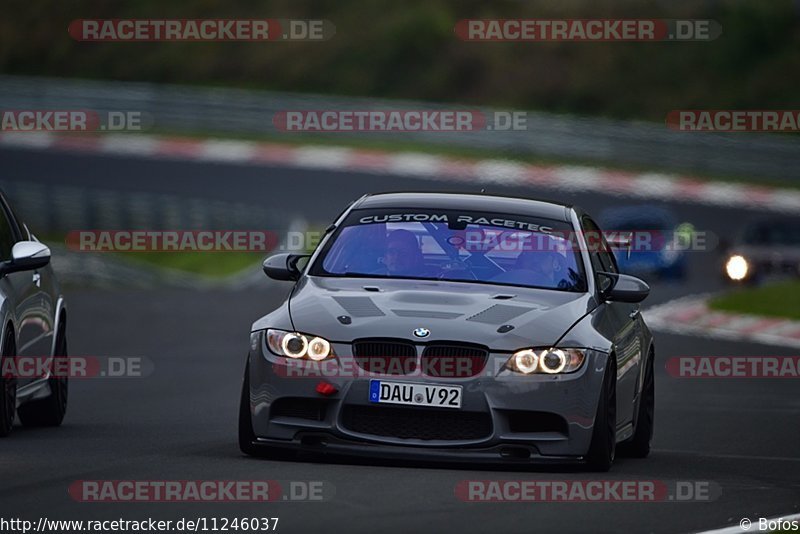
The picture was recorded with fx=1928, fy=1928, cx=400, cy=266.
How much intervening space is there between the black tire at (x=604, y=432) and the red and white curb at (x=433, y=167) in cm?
3276

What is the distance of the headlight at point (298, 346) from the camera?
31.4 feet

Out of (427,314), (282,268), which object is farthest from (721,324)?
(427,314)

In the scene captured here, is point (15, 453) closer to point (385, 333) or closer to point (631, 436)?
point (385, 333)

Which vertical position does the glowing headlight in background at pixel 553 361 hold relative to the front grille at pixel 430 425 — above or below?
above

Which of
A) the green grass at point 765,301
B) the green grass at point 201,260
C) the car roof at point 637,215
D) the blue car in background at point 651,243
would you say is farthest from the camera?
the green grass at point 201,260

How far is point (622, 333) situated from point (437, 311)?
1470 mm

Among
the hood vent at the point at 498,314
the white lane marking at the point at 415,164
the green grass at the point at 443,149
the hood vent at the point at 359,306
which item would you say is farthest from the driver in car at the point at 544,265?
the green grass at the point at 443,149

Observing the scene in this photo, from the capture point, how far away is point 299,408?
31.6 feet

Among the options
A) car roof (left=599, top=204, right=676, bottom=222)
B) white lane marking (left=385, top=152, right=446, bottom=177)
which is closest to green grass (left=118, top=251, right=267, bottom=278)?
white lane marking (left=385, top=152, right=446, bottom=177)

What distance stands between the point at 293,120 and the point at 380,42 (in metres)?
17.6

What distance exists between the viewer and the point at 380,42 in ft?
216

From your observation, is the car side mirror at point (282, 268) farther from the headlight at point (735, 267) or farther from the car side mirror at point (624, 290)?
the headlight at point (735, 267)

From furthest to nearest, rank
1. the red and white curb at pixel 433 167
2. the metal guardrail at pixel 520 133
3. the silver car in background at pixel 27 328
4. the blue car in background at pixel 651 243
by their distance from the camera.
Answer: the metal guardrail at pixel 520 133 → the red and white curb at pixel 433 167 → the blue car in background at pixel 651 243 → the silver car in background at pixel 27 328

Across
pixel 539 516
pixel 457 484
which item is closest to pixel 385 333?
pixel 457 484
